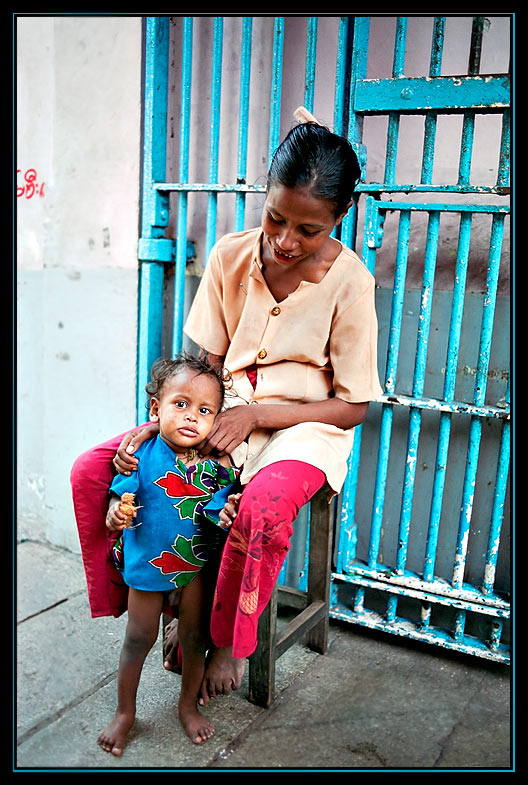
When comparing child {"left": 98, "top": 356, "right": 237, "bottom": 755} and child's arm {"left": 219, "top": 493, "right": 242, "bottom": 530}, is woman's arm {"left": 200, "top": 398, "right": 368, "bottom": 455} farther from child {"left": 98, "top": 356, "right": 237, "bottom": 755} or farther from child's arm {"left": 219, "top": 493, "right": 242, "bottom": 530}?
child's arm {"left": 219, "top": 493, "right": 242, "bottom": 530}

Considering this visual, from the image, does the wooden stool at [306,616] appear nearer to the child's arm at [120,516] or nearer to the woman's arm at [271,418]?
the woman's arm at [271,418]

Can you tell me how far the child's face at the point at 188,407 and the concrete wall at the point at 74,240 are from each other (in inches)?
48.5

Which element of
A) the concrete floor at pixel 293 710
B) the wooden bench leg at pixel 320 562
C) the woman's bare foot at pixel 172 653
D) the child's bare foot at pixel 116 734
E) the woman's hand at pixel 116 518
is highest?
the woman's hand at pixel 116 518

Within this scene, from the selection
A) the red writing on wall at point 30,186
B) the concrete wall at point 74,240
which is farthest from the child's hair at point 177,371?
the red writing on wall at point 30,186

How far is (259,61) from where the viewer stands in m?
2.78

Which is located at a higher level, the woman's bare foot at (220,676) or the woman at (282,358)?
the woman at (282,358)

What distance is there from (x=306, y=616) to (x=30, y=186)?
2.45 metres

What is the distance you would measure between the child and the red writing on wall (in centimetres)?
176

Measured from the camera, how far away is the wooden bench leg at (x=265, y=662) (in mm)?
2131

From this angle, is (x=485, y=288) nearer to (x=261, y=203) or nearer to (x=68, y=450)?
(x=261, y=203)

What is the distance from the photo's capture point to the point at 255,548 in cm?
176

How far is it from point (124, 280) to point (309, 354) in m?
1.25

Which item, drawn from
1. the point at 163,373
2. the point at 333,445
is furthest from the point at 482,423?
the point at 163,373

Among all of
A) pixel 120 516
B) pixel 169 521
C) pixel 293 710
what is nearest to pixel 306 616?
pixel 293 710
